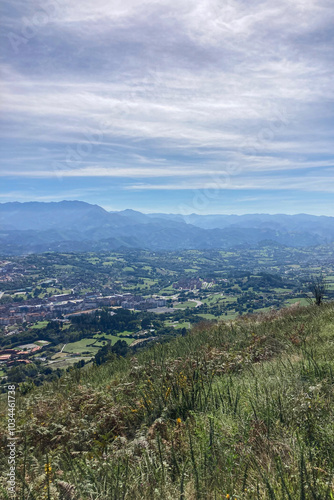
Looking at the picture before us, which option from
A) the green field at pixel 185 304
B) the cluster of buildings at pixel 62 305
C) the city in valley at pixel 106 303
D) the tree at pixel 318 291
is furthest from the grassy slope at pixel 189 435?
the green field at pixel 185 304

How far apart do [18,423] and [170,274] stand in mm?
161627

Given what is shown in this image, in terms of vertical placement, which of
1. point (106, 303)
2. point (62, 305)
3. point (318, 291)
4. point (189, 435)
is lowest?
point (106, 303)

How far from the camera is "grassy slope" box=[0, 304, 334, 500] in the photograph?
2.30 m

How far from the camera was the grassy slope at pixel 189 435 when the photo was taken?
90.4 inches

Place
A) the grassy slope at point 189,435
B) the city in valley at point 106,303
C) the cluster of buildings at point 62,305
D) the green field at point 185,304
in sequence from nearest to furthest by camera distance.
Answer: the grassy slope at point 189,435, the city in valley at point 106,303, the cluster of buildings at point 62,305, the green field at point 185,304

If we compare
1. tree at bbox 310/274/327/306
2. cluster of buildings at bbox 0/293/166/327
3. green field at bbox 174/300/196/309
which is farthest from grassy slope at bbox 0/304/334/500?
green field at bbox 174/300/196/309

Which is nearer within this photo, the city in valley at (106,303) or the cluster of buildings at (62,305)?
the city in valley at (106,303)

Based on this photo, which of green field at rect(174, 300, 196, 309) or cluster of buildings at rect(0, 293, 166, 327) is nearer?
cluster of buildings at rect(0, 293, 166, 327)

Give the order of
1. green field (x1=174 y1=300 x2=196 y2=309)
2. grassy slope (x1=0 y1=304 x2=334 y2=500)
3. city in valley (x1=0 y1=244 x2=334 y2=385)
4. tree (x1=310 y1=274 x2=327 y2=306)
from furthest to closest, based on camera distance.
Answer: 1. green field (x1=174 y1=300 x2=196 y2=309)
2. city in valley (x1=0 y1=244 x2=334 y2=385)
3. tree (x1=310 y1=274 x2=327 y2=306)
4. grassy slope (x1=0 y1=304 x2=334 y2=500)

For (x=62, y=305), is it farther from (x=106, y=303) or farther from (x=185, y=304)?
(x=185, y=304)

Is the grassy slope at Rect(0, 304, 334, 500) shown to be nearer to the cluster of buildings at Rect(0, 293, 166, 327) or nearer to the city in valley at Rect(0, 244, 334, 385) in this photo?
the city in valley at Rect(0, 244, 334, 385)

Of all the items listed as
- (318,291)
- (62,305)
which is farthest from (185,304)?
(318,291)

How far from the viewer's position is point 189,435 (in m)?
2.40

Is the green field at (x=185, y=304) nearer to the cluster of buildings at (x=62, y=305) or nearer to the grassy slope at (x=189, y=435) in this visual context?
the cluster of buildings at (x=62, y=305)
